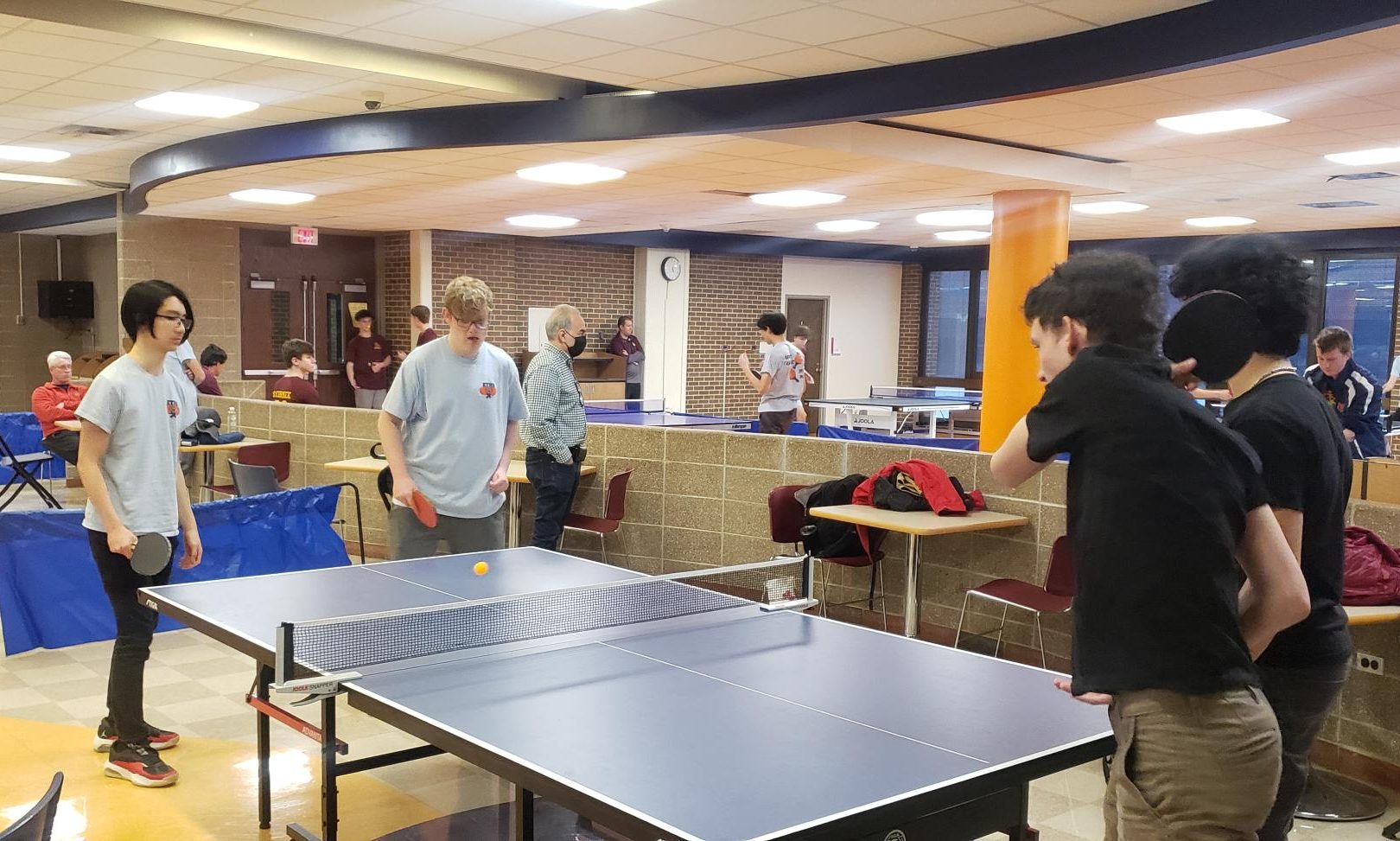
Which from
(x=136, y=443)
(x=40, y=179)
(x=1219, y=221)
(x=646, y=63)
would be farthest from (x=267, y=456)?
(x=1219, y=221)

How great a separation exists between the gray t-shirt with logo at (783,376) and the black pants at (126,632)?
20.7 feet

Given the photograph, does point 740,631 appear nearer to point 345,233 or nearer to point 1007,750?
point 1007,750

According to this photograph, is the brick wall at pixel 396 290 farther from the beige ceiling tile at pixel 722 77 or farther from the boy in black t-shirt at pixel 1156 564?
the boy in black t-shirt at pixel 1156 564

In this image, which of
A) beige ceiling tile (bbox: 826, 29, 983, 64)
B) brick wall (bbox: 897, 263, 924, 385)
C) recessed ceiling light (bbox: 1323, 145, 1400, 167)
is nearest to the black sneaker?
beige ceiling tile (bbox: 826, 29, 983, 64)

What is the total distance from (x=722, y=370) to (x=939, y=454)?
10.7 meters

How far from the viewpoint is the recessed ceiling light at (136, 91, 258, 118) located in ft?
23.7

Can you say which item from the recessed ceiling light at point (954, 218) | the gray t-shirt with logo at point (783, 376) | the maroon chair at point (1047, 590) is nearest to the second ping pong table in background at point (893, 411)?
the gray t-shirt with logo at point (783, 376)

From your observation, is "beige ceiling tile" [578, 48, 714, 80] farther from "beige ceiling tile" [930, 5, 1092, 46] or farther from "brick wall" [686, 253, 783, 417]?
"brick wall" [686, 253, 783, 417]

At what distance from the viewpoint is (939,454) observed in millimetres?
6359

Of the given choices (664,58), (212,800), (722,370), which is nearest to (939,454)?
(664,58)

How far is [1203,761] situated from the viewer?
1873mm

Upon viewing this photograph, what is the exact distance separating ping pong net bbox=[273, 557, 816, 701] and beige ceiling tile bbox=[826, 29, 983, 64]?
2828mm

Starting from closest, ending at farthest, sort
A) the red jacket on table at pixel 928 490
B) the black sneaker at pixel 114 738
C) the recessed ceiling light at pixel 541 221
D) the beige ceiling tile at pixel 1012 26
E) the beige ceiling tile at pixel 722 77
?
the black sneaker at pixel 114 738
the beige ceiling tile at pixel 1012 26
the red jacket on table at pixel 928 490
the beige ceiling tile at pixel 722 77
the recessed ceiling light at pixel 541 221

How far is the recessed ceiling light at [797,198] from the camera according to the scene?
9.88 metres
